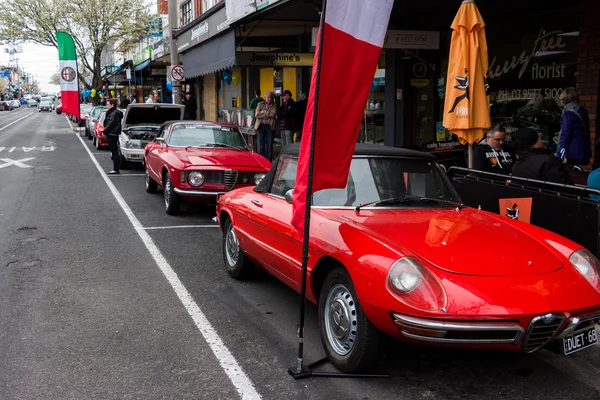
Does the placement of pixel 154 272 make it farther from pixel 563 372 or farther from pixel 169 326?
pixel 563 372

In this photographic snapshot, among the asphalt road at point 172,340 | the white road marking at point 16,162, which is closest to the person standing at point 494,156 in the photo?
the asphalt road at point 172,340

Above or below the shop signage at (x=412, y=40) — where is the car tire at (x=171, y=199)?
below

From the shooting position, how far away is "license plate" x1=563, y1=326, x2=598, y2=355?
364 centimetres

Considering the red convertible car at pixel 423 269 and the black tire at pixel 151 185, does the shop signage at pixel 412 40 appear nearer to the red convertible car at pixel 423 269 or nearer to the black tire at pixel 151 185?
the black tire at pixel 151 185

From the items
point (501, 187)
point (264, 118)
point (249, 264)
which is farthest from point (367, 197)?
point (264, 118)

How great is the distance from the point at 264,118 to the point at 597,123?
8.89 m

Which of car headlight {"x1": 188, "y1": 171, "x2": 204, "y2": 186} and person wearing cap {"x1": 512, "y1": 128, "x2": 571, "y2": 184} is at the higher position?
person wearing cap {"x1": 512, "y1": 128, "x2": 571, "y2": 184}

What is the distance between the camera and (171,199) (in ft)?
32.1

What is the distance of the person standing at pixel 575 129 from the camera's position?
8.52m

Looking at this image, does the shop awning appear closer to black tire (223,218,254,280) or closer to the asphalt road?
the asphalt road

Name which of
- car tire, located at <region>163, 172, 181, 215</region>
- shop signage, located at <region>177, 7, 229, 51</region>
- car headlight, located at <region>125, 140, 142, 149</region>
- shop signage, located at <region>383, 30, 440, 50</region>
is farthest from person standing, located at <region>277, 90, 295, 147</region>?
car tire, located at <region>163, 172, 181, 215</region>

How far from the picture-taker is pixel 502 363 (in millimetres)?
4258

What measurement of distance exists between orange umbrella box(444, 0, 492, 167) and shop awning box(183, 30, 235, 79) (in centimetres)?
925

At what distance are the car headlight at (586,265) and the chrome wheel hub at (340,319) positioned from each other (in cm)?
148
